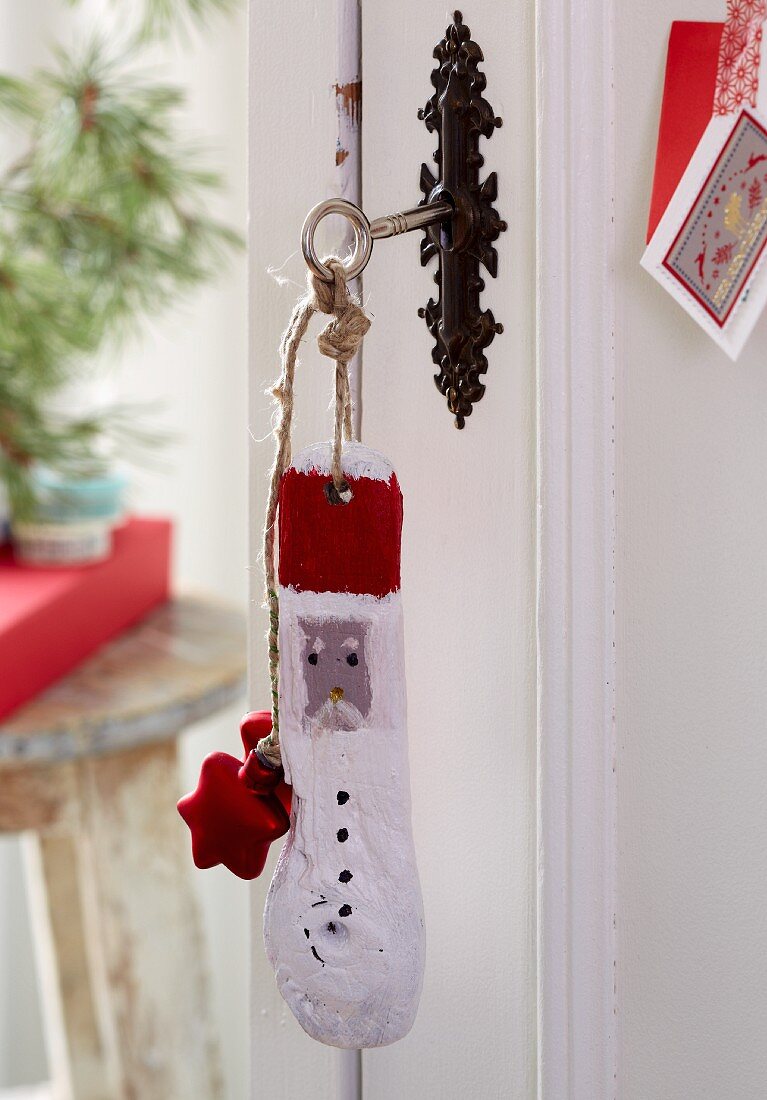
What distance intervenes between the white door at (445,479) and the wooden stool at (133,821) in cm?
38

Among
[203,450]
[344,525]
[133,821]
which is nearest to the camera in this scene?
[344,525]

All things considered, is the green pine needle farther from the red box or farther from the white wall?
the white wall

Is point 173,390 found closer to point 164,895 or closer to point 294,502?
point 164,895

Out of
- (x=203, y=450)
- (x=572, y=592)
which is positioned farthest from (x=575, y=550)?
(x=203, y=450)

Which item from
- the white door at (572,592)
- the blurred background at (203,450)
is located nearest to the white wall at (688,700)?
the white door at (572,592)

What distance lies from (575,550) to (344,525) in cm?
8

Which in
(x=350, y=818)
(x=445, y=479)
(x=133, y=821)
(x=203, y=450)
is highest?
(x=203, y=450)

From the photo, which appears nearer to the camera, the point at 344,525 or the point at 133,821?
the point at 344,525

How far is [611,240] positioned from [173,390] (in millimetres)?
1072

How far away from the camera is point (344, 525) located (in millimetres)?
322

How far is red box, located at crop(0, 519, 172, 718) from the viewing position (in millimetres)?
777

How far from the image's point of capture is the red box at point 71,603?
0.78m

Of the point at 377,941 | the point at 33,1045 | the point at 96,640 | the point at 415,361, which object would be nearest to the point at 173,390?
the point at 96,640

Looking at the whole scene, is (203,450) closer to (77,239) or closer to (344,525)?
(77,239)
